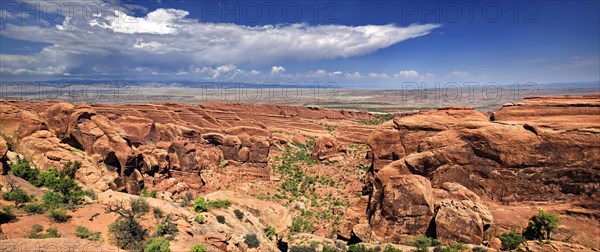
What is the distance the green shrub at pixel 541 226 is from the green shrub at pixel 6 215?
34991mm

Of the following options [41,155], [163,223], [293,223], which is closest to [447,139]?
[293,223]

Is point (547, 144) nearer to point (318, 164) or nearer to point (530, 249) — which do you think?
point (530, 249)

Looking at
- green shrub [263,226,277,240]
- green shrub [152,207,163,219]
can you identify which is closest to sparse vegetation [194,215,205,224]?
green shrub [152,207,163,219]

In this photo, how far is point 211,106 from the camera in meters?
94.4

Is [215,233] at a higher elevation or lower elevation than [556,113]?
lower

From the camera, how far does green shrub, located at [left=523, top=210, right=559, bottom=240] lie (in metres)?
22.8

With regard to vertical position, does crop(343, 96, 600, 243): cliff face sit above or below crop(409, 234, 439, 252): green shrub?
above

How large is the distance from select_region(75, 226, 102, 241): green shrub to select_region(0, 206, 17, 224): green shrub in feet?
12.8

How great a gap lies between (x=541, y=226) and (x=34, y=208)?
3547 cm

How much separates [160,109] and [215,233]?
54100 millimetres

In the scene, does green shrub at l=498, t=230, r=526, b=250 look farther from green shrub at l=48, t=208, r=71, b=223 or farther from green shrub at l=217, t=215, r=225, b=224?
green shrub at l=48, t=208, r=71, b=223

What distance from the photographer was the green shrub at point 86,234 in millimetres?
20094

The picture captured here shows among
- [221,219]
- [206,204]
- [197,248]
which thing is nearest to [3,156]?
[206,204]

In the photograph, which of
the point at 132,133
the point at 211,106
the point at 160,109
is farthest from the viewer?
the point at 211,106
